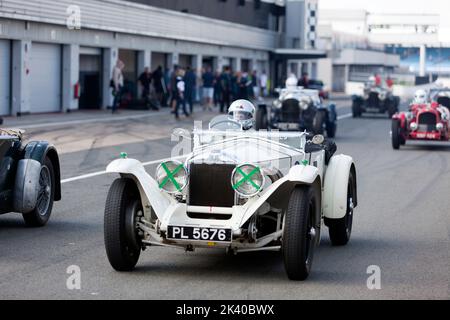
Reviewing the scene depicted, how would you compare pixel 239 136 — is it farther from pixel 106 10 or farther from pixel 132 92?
pixel 132 92

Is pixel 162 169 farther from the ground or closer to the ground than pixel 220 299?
farther from the ground

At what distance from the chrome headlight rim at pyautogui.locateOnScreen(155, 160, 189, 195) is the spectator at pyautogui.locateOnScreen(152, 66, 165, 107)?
100 feet

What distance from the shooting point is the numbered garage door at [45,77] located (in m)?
31.5

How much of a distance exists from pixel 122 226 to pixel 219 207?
2.58 feet

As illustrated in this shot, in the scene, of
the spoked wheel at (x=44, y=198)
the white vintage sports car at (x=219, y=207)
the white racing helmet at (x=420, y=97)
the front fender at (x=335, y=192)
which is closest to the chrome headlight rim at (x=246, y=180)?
the white vintage sports car at (x=219, y=207)

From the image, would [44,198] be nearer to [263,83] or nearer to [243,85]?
[243,85]

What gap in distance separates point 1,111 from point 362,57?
6097cm

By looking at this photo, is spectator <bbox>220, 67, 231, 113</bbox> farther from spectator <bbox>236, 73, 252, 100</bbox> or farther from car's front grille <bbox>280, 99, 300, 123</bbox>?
car's front grille <bbox>280, 99, 300, 123</bbox>

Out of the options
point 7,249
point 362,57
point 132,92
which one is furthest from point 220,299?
point 362,57

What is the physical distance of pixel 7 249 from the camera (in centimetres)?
905

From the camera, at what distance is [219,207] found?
8125mm

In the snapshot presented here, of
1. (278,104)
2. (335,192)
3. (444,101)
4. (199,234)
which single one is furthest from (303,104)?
(199,234)

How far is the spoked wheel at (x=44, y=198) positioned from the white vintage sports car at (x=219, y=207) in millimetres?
2331

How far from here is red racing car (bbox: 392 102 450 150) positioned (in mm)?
22125
